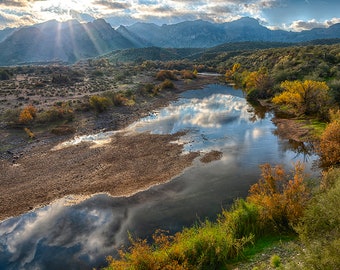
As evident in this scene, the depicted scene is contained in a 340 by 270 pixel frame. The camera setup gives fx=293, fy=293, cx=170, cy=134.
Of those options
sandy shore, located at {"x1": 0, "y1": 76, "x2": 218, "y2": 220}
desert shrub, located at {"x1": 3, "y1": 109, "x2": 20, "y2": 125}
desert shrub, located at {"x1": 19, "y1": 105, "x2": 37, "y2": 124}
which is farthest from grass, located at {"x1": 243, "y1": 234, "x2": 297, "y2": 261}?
desert shrub, located at {"x1": 3, "y1": 109, "x2": 20, "y2": 125}

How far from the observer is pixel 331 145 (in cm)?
3391

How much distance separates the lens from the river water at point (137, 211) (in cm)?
2223

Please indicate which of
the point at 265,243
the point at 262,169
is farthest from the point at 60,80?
the point at 265,243

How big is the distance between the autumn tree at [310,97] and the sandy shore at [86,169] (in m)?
27.0

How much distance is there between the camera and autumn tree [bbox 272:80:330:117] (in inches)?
2128

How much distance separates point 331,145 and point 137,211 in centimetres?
2342

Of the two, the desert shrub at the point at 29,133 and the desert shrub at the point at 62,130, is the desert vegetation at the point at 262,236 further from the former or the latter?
the desert shrub at the point at 62,130

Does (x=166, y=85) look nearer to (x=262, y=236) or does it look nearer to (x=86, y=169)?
(x=86, y=169)

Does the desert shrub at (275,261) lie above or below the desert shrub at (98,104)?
below

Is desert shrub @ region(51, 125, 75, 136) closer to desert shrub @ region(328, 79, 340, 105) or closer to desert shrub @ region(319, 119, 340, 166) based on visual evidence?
desert shrub @ region(319, 119, 340, 166)

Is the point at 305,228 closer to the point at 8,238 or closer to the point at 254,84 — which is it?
the point at 8,238

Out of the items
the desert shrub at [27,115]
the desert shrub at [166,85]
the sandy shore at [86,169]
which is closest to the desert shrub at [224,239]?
the sandy shore at [86,169]

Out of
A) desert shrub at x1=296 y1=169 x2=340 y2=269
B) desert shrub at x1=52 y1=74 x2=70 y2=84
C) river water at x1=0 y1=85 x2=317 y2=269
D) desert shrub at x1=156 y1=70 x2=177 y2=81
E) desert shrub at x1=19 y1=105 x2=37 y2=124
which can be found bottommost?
river water at x1=0 y1=85 x2=317 y2=269

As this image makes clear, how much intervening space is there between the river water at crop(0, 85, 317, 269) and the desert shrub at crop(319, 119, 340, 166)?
2.36 metres
